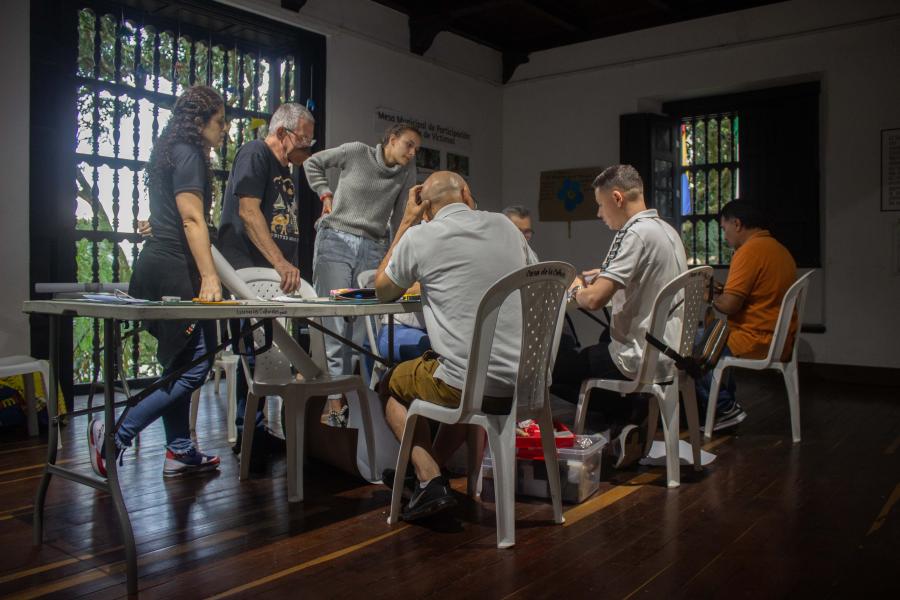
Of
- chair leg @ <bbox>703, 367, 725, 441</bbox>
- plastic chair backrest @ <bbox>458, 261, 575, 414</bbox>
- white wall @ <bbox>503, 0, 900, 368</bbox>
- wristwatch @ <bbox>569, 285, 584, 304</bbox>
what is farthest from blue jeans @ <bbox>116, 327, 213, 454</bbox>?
Result: white wall @ <bbox>503, 0, 900, 368</bbox>

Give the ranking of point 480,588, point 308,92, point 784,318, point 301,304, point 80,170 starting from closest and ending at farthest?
point 480,588 < point 301,304 < point 784,318 < point 80,170 < point 308,92

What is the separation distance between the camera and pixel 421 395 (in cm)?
262

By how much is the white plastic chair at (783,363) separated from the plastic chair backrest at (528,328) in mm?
1854

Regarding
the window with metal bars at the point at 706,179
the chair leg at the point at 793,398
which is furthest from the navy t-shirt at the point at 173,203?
the window with metal bars at the point at 706,179

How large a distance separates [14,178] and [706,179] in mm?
6136

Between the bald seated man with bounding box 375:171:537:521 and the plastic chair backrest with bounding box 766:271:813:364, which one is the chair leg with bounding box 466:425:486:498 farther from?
the plastic chair backrest with bounding box 766:271:813:364

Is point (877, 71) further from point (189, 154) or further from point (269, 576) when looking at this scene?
point (269, 576)

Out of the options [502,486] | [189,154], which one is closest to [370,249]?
[189,154]

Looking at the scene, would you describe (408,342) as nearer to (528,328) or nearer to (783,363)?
(528,328)

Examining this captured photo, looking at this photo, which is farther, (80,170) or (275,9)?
(275,9)

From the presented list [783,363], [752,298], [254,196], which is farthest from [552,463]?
[752,298]

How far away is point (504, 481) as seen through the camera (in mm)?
2430

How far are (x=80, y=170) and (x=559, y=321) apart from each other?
4.23m

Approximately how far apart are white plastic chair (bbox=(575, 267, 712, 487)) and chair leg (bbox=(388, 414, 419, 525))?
1.02 meters
